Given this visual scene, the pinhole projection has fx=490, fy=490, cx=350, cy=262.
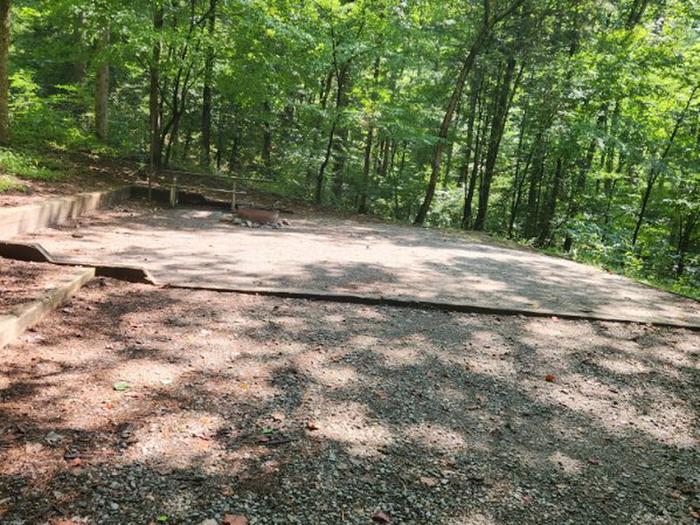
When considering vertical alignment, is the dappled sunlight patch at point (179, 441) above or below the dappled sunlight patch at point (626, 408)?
below

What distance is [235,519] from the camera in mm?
1845

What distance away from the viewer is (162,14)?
36.8 ft

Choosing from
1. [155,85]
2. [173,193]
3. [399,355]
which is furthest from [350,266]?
[155,85]

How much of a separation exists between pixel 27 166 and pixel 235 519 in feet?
29.0

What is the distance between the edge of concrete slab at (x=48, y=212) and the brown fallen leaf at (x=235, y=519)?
17.1 feet

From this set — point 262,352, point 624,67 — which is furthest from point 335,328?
point 624,67

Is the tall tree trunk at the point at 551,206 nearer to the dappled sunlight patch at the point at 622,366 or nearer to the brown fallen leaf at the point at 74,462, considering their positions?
the dappled sunlight patch at the point at 622,366

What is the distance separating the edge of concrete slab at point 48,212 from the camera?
227 inches

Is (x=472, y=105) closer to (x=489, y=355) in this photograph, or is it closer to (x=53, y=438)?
(x=489, y=355)

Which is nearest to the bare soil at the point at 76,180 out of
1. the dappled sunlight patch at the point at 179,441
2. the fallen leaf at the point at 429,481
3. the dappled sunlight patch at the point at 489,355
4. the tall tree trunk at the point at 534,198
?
the dappled sunlight patch at the point at 179,441

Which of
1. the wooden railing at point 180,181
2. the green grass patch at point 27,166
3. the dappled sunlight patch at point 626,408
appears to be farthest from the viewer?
the wooden railing at point 180,181

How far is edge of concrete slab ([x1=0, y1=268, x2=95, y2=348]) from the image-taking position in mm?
2971

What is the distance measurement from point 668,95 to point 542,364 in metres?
12.2

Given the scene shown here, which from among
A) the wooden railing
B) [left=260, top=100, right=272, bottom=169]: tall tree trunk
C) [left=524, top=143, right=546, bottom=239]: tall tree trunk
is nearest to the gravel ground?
the wooden railing
